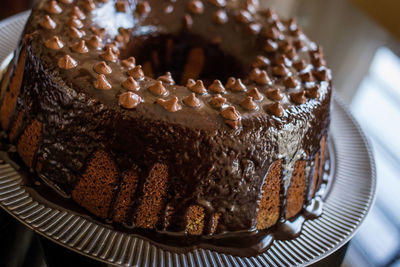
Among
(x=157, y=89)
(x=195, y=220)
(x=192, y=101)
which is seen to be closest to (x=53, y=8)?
(x=157, y=89)

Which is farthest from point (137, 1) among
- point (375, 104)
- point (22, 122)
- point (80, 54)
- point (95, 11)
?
point (375, 104)

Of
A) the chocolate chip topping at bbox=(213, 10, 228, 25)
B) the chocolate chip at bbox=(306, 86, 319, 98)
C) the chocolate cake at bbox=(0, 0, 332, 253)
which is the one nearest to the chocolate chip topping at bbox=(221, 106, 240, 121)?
the chocolate cake at bbox=(0, 0, 332, 253)

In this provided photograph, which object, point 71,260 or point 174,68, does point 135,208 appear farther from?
point 174,68

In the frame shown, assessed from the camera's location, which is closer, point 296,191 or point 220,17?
point 296,191

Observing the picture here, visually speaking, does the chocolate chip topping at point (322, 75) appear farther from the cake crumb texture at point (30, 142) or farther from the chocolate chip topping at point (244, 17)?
A: the cake crumb texture at point (30, 142)

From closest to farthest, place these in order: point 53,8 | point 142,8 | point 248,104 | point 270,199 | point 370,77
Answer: point 248,104, point 270,199, point 53,8, point 142,8, point 370,77

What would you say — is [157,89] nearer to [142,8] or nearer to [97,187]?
[97,187]

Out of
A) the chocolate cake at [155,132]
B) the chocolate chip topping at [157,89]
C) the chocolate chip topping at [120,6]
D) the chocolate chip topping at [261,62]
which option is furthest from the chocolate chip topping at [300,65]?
the chocolate chip topping at [120,6]
